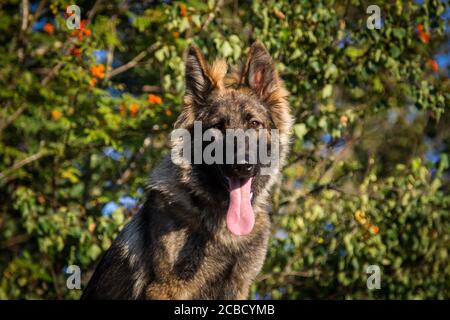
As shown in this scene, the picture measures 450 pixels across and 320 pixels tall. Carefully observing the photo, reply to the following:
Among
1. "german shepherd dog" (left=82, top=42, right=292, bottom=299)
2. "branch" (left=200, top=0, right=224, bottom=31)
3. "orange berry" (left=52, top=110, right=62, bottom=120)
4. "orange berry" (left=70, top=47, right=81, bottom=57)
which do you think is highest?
"branch" (left=200, top=0, right=224, bottom=31)

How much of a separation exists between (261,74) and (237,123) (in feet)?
1.78

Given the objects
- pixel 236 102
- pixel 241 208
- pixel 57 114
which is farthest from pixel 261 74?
pixel 57 114

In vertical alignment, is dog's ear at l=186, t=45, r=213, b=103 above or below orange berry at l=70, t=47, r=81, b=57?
below

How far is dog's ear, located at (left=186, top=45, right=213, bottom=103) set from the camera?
465 cm

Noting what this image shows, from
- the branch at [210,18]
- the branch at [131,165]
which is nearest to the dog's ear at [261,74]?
the branch at [210,18]

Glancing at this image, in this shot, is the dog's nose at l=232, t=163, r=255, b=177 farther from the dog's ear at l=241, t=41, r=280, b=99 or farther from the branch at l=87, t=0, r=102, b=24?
the branch at l=87, t=0, r=102, b=24

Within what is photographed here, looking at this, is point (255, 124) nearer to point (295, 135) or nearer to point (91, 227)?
point (295, 135)

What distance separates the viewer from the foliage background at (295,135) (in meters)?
6.58

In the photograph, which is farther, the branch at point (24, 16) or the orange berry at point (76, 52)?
the branch at point (24, 16)

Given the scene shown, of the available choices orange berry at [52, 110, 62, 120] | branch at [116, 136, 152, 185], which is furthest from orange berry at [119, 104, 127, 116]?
branch at [116, 136, 152, 185]

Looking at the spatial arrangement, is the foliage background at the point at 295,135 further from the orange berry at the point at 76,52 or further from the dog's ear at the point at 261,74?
the dog's ear at the point at 261,74

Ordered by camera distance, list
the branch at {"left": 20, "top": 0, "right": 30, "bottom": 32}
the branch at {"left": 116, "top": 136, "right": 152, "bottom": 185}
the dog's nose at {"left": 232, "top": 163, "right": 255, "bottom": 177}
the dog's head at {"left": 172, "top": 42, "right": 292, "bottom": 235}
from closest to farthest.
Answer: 1. the dog's nose at {"left": 232, "top": 163, "right": 255, "bottom": 177}
2. the dog's head at {"left": 172, "top": 42, "right": 292, "bottom": 235}
3. the branch at {"left": 116, "top": 136, "right": 152, "bottom": 185}
4. the branch at {"left": 20, "top": 0, "right": 30, "bottom": 32}

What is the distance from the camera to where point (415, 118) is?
13.5 metres

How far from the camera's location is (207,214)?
14.4ft
